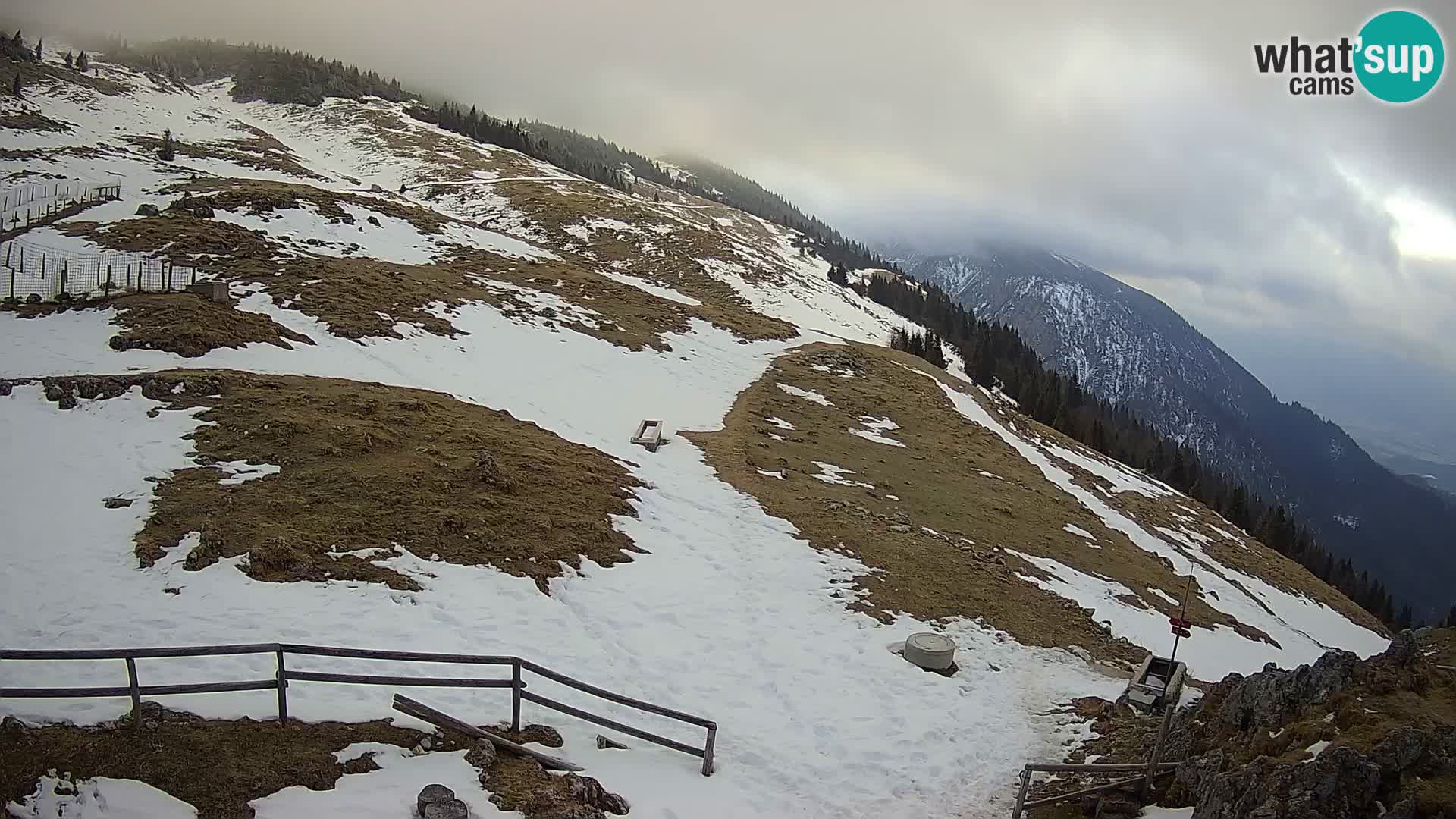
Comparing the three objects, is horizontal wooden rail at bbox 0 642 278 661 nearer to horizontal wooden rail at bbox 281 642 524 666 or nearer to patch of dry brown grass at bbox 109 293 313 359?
horizontal wooden rail at bbox 281 642 524 666

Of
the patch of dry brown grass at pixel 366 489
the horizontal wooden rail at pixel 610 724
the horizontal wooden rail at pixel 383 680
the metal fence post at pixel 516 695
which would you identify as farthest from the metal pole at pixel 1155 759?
the patch of dry brown grass at pixel 366 489

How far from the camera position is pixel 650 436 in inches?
1126

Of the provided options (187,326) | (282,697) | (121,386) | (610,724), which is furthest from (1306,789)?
(187,326)

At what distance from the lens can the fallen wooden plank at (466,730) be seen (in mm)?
9781

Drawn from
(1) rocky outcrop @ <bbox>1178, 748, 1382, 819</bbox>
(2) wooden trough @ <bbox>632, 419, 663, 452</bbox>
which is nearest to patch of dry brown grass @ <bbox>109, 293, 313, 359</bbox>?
(2) wooden trough @ <bbox>632, 419, 663, 452</bbox>

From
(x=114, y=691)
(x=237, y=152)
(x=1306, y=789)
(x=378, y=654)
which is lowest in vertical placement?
(x=114, y=691)

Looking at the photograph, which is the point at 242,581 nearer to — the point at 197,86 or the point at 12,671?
the point at 12,671

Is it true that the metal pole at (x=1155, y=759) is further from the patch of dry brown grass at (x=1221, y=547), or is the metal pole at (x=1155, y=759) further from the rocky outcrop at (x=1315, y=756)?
the patch of dry brown grass at (x=1221, y=547)

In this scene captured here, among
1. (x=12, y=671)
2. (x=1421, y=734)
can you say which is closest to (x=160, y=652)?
(x=12, y=671)

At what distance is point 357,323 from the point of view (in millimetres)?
31016

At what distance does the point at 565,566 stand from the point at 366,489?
17.1 ft

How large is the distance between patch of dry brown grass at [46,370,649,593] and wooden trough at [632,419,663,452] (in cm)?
358

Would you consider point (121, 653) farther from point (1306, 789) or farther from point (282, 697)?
point (1306, 789)

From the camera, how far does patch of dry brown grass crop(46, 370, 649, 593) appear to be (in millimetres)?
14391
